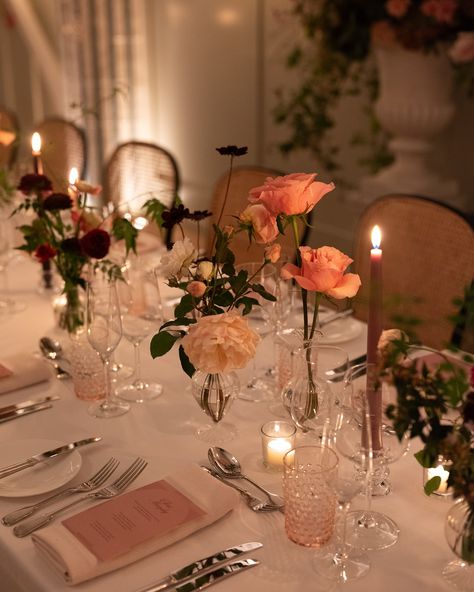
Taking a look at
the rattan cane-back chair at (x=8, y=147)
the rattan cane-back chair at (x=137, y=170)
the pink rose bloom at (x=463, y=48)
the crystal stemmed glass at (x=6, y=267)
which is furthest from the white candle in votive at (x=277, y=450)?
the pink rose bloom at (x=463, y=48)

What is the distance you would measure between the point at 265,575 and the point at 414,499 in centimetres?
30

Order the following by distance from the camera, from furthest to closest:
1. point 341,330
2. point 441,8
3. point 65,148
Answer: point 65,148 → point 441,8 → point 341,330

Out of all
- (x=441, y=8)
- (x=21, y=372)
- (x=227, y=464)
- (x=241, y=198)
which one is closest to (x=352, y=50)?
(x=441, y=8)

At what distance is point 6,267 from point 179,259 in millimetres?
1092

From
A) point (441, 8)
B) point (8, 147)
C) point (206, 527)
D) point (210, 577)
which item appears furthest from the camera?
point (8, 147)

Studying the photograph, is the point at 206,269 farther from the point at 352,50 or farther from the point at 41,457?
the point at 352,50

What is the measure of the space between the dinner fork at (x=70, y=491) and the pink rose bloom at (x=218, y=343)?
0.25 meters

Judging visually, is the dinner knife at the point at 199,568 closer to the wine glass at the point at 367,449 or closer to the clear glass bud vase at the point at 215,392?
Result: the wine glass at the point at 367,449

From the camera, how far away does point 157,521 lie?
3.92 feet

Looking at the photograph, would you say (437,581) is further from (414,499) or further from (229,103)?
(229,103)

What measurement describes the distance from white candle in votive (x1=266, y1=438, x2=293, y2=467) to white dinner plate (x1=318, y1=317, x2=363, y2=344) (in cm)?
55

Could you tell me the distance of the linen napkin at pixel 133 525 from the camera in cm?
112

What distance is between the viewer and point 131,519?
120 centimetres

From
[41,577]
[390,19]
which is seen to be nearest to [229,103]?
[390,19]
